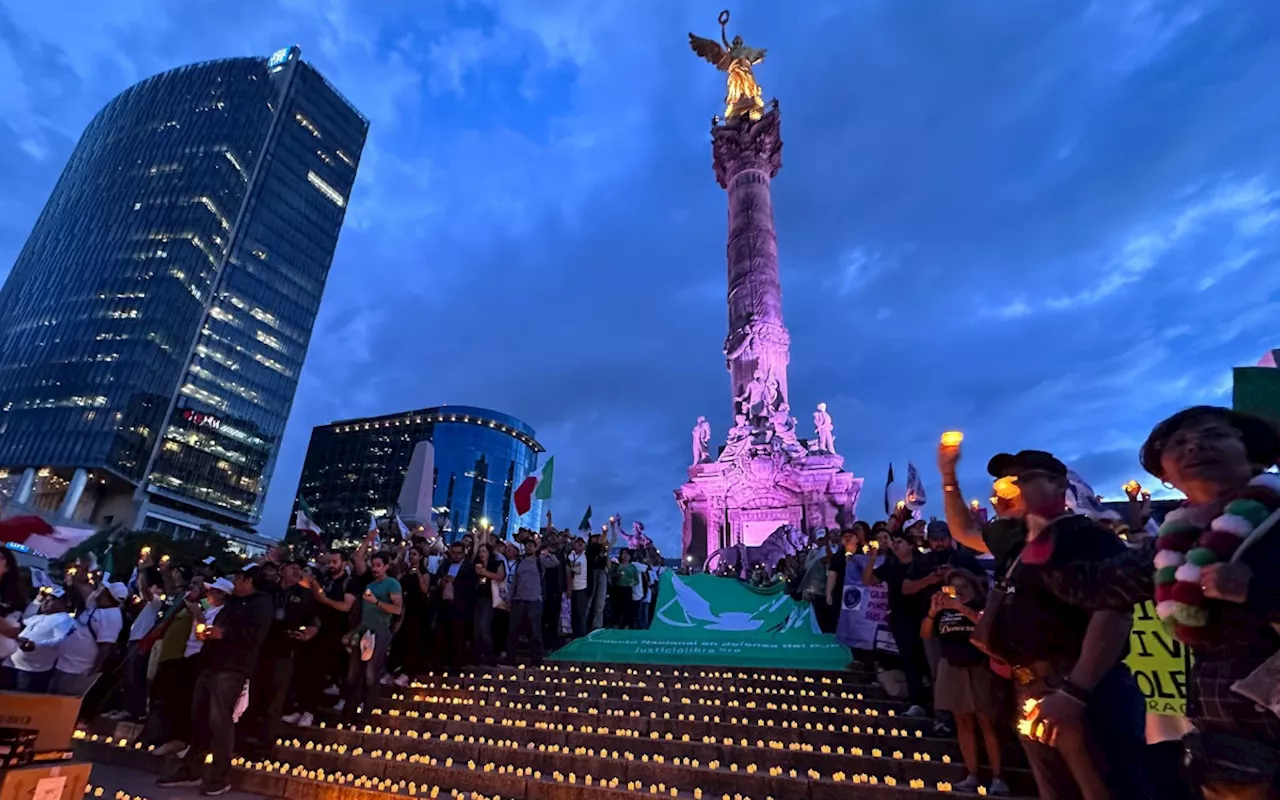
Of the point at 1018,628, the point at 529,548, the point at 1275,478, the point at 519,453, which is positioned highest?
the point at 519,453

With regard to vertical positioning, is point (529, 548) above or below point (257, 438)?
below

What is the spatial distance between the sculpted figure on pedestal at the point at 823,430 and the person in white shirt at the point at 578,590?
1843cm

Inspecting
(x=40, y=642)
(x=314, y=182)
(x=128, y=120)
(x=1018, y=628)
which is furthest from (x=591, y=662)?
(x=128, y=120)

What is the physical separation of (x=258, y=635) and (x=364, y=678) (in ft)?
5.26

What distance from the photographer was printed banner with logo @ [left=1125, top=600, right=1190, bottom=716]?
439 centimetres

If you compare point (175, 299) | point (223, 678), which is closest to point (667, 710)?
point (223, 678)

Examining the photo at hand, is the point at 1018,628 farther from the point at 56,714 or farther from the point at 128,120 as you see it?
the point at 128,120

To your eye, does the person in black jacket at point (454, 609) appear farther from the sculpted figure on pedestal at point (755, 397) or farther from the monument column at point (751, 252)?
the monument column at point (751, 252)

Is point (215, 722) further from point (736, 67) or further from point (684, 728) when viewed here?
point (736, 67)

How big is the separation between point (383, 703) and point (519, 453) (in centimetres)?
10483

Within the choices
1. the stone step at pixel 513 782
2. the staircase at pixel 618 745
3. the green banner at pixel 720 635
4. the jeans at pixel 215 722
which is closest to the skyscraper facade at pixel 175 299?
the green banner at pixel 720 635

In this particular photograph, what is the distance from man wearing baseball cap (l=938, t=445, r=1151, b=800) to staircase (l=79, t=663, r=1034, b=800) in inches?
107

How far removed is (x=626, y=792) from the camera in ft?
16.0

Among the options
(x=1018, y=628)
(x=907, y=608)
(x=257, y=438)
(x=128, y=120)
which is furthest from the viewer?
(x=128, y=120)
